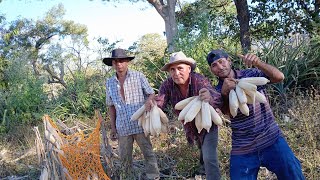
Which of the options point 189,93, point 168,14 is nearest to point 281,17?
point 168,14

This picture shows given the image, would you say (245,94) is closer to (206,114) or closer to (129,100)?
(206,114)

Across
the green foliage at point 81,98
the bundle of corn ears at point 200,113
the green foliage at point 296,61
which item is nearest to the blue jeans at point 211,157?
the bundle of corn ears at point 200,113

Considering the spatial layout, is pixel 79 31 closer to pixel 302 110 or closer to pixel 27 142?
pixel 27 142

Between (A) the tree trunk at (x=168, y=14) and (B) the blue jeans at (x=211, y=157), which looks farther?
(A) the tree trunk at (x=168, y=14)

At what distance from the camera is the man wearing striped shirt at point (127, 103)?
4.43 metres

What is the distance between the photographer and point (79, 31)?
21719 mm

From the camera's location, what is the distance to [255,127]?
9.24ft

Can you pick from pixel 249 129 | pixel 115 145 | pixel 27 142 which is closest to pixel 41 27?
pixel 27 142

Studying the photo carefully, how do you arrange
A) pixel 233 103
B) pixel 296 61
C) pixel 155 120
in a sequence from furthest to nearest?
1. pixel 296 61
2. pixel 155 120
3. pixel 233 103

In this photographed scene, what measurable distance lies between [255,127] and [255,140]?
97 mm

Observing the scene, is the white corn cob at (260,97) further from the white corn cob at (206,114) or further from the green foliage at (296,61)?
the green foliage at (296,61)

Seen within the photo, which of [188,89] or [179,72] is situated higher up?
[179,72]

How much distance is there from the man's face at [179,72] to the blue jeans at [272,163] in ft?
2.61

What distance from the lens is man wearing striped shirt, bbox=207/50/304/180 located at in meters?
2.74
